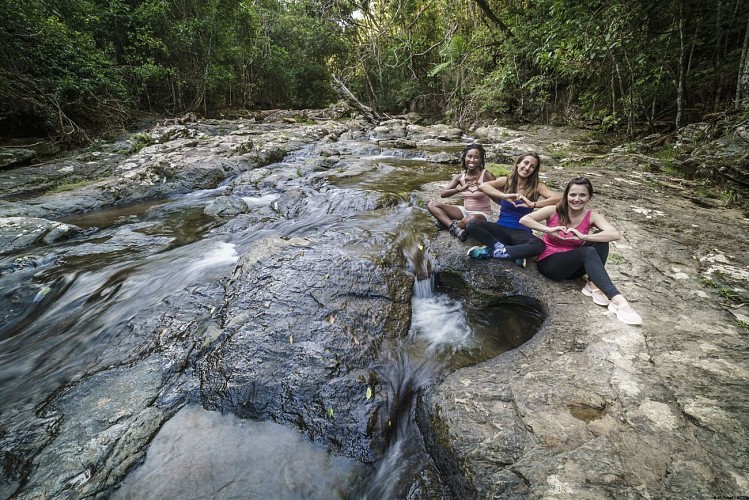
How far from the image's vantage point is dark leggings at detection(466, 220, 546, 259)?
3395 millimetres

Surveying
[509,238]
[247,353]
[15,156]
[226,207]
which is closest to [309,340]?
[247,353]

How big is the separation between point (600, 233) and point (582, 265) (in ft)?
1.14

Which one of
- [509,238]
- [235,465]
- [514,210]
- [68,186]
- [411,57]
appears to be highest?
[411,57]

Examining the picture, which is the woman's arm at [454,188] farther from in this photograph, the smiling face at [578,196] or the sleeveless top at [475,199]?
the smiling face at [578,196]

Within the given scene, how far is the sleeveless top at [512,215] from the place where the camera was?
146 inches

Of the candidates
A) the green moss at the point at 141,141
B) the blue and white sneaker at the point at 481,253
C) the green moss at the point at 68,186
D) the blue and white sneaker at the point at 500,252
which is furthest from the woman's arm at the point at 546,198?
the green moss at the point at 141,141

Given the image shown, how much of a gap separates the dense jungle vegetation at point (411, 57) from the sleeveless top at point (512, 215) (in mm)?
6158

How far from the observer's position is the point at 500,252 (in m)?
3.53

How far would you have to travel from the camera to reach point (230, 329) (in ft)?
9.45

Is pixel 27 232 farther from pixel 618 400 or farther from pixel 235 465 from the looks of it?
pixel 618 400

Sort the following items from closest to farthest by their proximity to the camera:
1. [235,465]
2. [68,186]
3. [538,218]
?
[235,465], [538,218], [68,186]

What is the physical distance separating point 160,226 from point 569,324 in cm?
672

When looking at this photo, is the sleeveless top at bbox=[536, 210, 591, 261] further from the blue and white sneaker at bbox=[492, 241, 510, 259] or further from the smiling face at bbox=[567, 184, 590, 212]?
the blue and white sneaker at bbox=[492, 241, 510, 259]

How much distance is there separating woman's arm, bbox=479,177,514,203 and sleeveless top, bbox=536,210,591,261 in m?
0.72
